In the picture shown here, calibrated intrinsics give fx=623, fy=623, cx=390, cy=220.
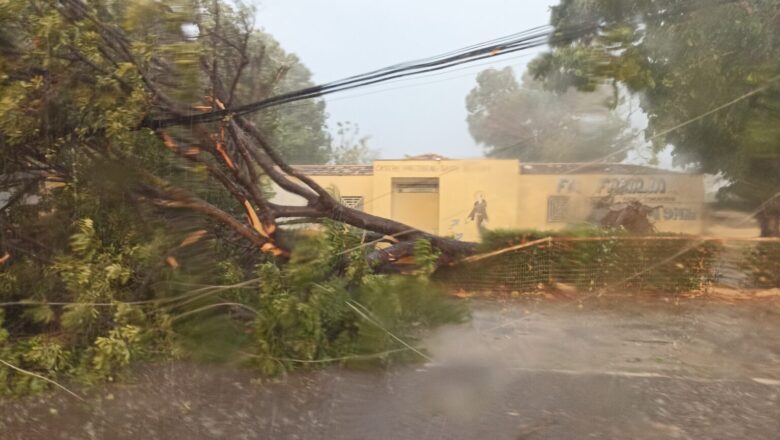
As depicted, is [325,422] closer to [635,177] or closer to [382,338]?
[382,338]

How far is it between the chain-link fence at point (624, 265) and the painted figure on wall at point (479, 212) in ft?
2.27

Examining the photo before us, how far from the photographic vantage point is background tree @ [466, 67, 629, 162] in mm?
5203

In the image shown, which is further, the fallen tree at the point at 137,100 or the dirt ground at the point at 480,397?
the fallen tree at the point at 137,100

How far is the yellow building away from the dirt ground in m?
1.31

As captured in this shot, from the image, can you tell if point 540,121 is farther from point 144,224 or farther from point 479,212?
point 144,224

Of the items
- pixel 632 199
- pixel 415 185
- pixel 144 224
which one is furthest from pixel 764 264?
pixel 144 224

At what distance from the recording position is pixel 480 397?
16.7 ft

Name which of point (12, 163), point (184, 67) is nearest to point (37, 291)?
point (12, 163)

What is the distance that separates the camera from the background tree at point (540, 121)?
5.20 m

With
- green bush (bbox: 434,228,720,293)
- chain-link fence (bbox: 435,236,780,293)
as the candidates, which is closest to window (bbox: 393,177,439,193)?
green bush (bbox: 434,228,720,293)

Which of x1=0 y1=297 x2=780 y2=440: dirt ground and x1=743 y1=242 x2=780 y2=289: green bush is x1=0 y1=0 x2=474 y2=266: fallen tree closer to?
x1=0 y1=297 x2=780 y2=440: dirt ground

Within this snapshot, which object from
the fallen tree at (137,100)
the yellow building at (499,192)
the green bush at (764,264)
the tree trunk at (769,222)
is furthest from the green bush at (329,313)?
the green bush at (764,264)

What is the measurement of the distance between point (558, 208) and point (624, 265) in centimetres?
217

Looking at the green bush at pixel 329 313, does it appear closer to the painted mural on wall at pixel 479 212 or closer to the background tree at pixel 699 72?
the painted mural on wall at pixel 479 212
